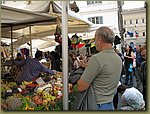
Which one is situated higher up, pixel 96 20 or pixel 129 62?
pixel 96 20

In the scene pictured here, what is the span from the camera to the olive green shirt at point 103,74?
2.25 metres

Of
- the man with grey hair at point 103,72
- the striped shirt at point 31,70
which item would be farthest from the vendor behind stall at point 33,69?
the man with grey hair at point 103,72

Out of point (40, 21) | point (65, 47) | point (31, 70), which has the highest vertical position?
point (40, 21)

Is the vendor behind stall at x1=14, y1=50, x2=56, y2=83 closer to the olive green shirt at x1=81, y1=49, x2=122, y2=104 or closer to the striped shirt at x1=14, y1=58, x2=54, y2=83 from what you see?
the striped shirt at x1=14, y1=58, x2=54, y2=83

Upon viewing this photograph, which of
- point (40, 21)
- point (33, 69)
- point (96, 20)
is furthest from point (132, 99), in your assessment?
point (40, 21)

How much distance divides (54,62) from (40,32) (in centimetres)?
71

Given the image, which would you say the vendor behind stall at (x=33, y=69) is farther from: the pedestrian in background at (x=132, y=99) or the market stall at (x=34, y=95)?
the pedestrian in background at (x=132, y=99)

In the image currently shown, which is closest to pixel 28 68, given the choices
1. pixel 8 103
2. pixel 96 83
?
pixel 8 103

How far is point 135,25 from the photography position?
9.85 ft

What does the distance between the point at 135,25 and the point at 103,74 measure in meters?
0.96

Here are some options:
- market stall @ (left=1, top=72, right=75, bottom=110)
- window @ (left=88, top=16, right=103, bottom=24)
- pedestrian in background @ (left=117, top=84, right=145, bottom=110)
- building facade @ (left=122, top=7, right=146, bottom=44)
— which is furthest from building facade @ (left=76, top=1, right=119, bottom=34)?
market stall @ (left=1, top=72, right=75, bottom=110)

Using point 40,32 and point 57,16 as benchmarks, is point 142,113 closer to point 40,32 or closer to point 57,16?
point 57,16

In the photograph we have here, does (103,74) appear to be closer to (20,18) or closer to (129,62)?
(129,62)

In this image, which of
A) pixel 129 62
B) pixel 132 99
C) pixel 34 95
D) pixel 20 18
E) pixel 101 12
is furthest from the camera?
pixel 20 18
